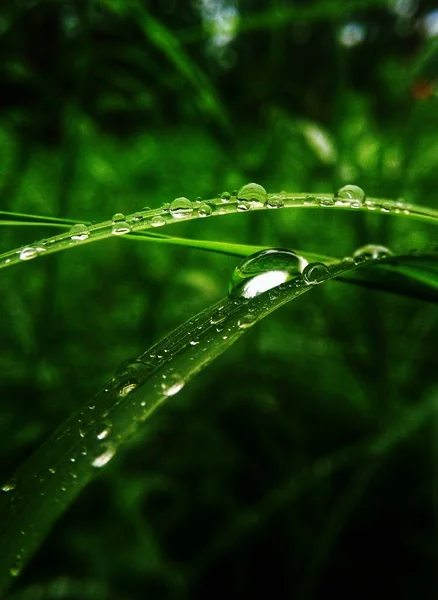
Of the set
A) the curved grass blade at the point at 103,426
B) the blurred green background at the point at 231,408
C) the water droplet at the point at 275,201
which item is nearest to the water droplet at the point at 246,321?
the curved grass blade at the point at 103,426

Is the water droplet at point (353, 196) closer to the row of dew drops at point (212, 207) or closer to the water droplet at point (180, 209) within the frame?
the row of dew drops at point (212, 207)

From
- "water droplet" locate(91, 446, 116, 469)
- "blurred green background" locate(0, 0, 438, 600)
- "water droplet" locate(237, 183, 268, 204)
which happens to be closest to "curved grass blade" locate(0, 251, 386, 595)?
"water droplet" locate(91, 446, 116, 469)

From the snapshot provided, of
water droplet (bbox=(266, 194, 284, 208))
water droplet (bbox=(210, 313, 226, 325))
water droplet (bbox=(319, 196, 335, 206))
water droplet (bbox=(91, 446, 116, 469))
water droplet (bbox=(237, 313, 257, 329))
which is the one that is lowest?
water droplet (bbox=(91, 446, 116, 469))

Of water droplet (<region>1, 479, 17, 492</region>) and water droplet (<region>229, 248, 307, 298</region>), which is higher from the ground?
water droplet (<region>229, 248, 307, 298</region>)

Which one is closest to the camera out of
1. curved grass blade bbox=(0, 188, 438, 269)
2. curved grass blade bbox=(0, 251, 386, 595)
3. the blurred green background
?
curved grass blade bbox=(0, 251, 386, 595)

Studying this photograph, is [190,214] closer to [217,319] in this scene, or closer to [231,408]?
[217,319]

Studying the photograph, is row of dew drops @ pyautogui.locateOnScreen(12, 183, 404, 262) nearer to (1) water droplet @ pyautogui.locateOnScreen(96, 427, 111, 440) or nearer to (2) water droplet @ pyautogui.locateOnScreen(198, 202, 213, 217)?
(2) water droplet @ pyautogui.locateOnScreen(198, 202, 213, 217)
